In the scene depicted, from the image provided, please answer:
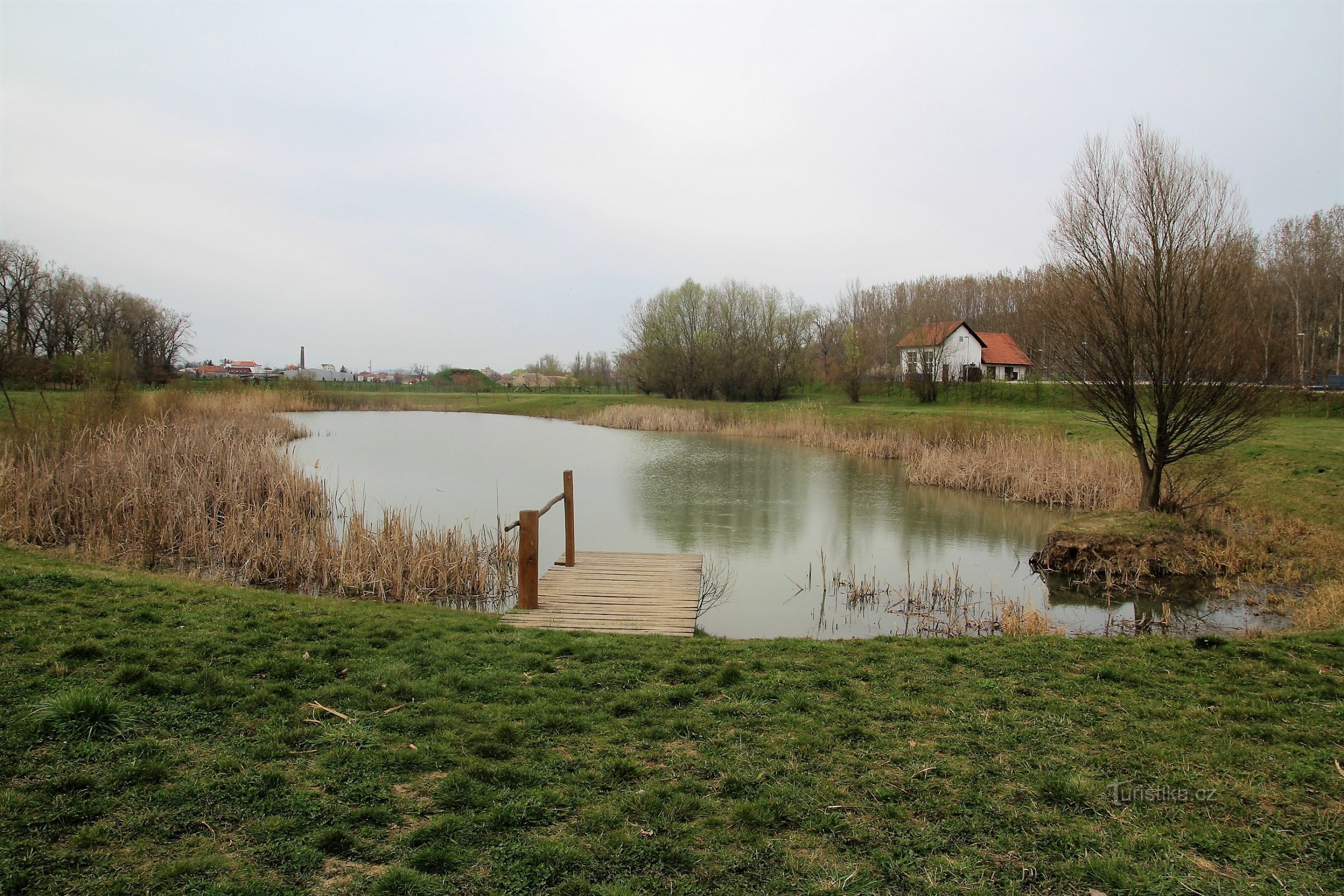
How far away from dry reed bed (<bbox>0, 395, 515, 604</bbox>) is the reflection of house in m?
31.1

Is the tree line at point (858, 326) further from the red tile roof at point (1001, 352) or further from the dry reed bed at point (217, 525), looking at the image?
the dry reed bed at point (217, 525)

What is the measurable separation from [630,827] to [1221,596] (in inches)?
352

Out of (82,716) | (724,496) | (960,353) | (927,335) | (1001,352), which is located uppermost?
(927,335)

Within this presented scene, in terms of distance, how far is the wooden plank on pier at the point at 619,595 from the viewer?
6.58 m

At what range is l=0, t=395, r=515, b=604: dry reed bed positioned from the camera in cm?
892

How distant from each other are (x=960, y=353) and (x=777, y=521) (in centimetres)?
3562

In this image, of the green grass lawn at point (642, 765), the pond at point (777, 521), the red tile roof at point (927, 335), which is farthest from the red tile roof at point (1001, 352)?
the green grass lawn at point (642, 765)

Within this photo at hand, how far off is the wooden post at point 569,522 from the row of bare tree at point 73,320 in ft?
79.4

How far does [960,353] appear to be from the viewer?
45188 millimetres

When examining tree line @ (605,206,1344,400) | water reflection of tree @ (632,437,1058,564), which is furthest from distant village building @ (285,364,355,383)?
water reflection of tree @ (632,437,1058,564)

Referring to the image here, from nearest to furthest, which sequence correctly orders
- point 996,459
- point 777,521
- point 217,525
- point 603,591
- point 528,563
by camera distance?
point 528,563, point 603,591, point 217,525, point 777,521, point 996,459

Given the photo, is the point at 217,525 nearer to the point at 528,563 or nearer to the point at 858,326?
the point at 528,563

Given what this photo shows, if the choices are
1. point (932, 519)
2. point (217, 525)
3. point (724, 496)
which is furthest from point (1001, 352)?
point (217, 525)

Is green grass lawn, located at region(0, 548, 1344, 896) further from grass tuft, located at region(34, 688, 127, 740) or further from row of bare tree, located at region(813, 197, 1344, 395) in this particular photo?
row of bare tree, located at region(813, 197, 1344, 395)
